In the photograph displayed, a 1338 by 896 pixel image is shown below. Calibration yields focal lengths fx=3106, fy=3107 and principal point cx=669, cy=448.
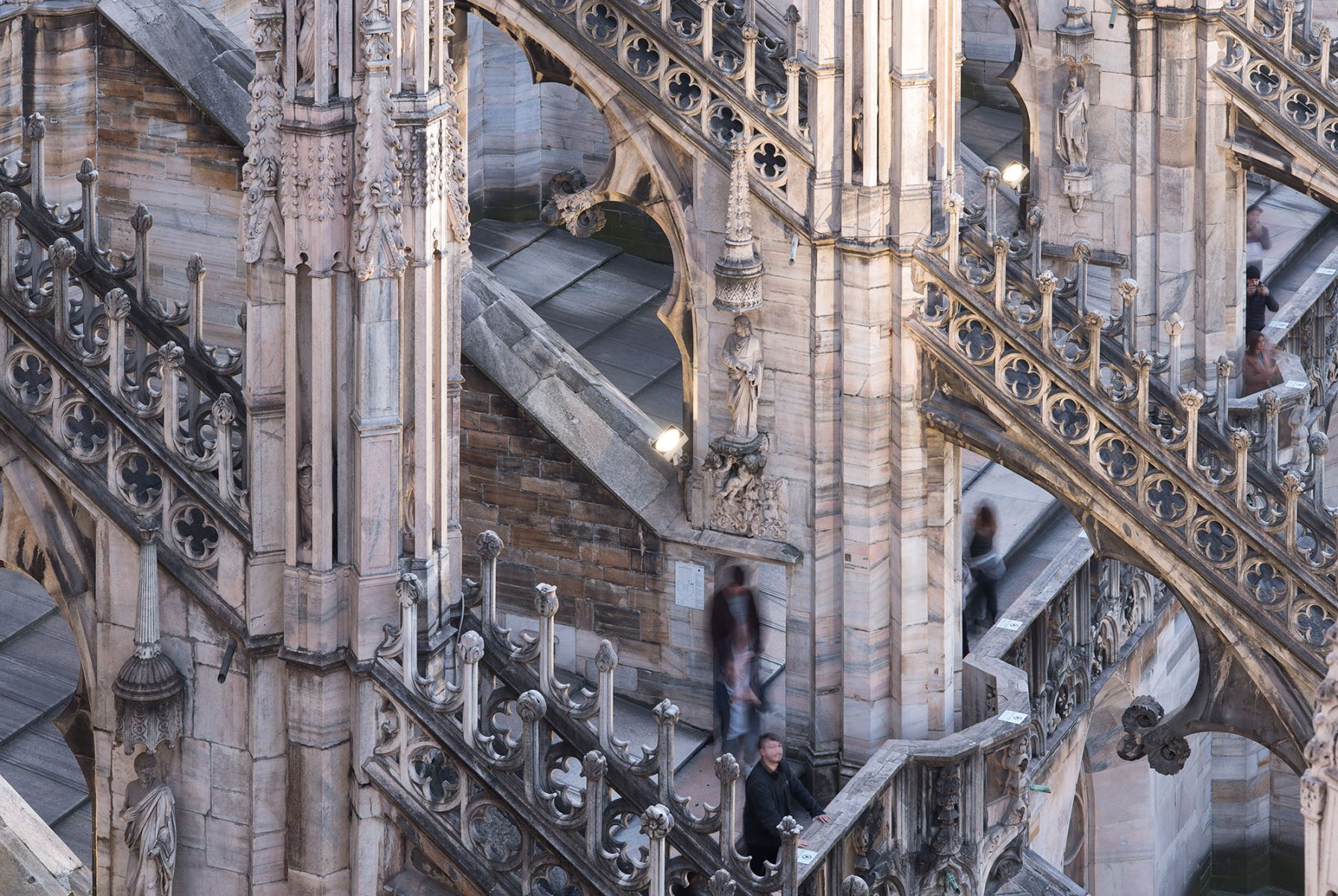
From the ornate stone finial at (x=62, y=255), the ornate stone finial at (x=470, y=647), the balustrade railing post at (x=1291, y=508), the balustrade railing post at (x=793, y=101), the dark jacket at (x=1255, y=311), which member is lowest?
the ornate stone finial at (x=470, y=647)

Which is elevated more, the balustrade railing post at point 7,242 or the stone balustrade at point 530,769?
the balustrade railing post at point 7,242

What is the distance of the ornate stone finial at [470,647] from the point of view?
14.6 m

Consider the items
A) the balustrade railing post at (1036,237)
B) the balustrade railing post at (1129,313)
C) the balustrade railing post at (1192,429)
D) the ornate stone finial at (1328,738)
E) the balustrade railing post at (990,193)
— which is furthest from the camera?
the balustrade railing post at (1036,237)

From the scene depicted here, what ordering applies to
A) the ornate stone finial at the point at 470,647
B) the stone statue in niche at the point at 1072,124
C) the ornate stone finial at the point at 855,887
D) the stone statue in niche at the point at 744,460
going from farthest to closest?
the stone statue in niche at the point at 1072,124
the stone statue in niche at the point at 744,460
the ornate stone finial at the point at 855,887
the ornate stone finial at the point at 470,647

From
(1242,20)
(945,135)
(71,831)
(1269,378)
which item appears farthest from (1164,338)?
(71,831)

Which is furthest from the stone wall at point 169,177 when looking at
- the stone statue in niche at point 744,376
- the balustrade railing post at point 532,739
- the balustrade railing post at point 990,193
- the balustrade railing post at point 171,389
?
the balustrade railing post at point 532,739

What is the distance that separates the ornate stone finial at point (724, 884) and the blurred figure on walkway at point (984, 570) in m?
6.98

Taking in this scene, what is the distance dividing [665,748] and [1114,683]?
8.77m

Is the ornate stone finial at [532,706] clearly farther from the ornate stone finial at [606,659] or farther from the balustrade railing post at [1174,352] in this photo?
the balustrade railing post at [1174,352]

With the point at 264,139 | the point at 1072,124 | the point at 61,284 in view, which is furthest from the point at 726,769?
the point at 1072,124

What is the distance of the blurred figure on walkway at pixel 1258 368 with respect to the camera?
2297cm

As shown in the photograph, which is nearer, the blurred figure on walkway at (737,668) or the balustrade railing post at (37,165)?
the balustrade railing post at (37,165)

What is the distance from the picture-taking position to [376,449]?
576 inches

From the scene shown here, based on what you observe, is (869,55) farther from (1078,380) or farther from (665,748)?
(665,748)
